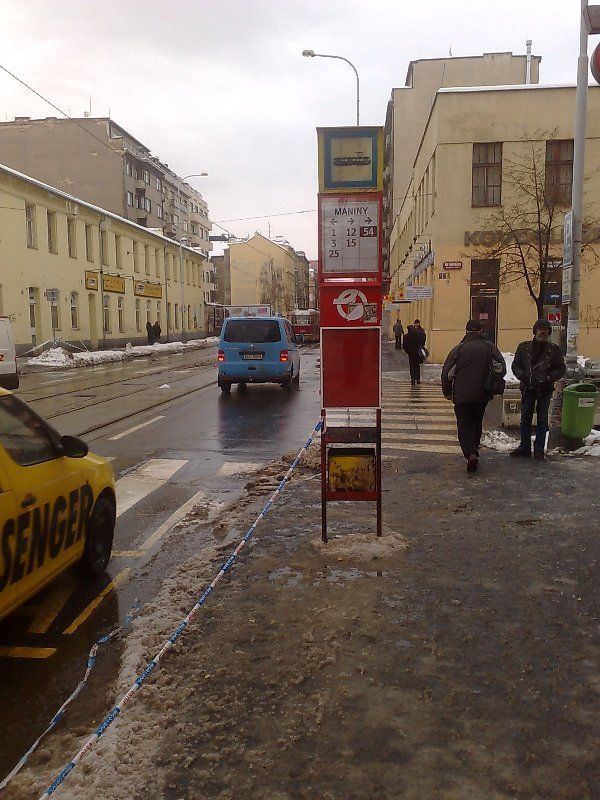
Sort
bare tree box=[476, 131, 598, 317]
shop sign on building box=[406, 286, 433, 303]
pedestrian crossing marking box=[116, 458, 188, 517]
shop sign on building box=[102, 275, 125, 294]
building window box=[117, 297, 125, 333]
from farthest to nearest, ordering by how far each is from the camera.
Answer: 1. building window box=[117, 297, 125, 333]
2. shop sign on building box=[102, 275, 125, 294]
3. shop sign on building box=[406, 286, 433, 303]
4. bare tree box=[476, 131, 598, 317]
5. pedestrian crossing marking box=[116, 458, 188, 517]

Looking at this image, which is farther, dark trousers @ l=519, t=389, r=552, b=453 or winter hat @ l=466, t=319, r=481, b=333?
dark trousers @ l=519, t=389, r=552, b=453

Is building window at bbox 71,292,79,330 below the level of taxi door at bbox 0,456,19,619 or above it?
above

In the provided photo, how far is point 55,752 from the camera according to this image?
298 cm

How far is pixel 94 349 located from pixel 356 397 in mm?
37135

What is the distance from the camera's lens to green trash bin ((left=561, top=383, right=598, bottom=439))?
9508 millimetres

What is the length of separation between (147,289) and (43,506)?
158ft

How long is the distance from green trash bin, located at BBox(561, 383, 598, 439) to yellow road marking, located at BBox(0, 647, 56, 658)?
792cm

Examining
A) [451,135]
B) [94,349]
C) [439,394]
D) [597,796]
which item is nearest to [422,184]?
[451,135]

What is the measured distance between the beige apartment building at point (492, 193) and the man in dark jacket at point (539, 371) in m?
16.5

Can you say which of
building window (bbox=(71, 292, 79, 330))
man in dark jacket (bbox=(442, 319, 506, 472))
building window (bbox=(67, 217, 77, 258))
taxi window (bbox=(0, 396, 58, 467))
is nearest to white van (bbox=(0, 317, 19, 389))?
man in dark jacket (bbox=(442, 319, 506, 472))

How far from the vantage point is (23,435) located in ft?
13.9

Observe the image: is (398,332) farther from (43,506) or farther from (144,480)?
(43,506)

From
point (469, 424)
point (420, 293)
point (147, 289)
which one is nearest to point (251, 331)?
point (469, 424)

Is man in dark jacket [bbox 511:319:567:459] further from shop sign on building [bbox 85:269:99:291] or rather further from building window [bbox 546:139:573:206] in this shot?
shop sign on building [bbox 85:269:99:291]
